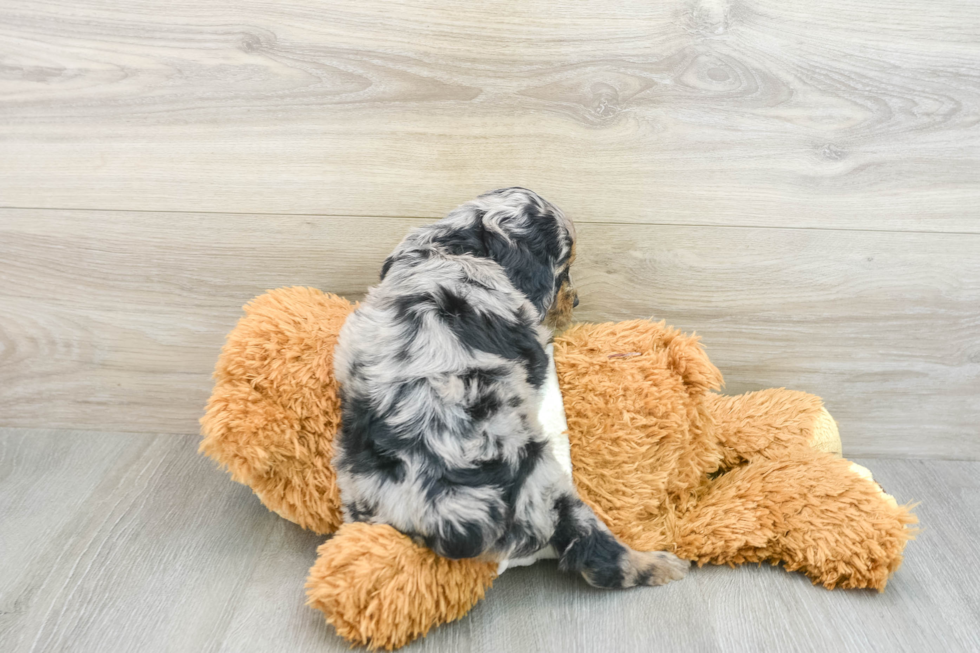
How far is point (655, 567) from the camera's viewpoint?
104 cm

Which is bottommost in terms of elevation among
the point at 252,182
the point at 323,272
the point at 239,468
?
the point at 239,468

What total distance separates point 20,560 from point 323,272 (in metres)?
0.71

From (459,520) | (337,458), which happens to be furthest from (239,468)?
(459,520)

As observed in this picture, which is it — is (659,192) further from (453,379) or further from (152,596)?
(152,596)

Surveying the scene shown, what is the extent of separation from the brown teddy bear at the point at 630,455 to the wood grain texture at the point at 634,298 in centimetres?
21

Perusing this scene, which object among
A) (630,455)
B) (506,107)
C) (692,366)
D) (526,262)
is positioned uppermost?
(506,107)

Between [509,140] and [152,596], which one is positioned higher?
[509,140]

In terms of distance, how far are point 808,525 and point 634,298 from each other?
52cm

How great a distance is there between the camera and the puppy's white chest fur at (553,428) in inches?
40.8

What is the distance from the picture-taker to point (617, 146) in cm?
123

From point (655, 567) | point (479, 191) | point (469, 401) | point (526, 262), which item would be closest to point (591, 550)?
point (655, 567)

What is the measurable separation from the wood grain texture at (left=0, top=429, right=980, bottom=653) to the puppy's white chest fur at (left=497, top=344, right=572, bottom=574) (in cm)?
6

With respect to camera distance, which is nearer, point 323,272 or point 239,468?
point 239,468

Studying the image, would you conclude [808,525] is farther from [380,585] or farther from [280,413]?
[280,413]
